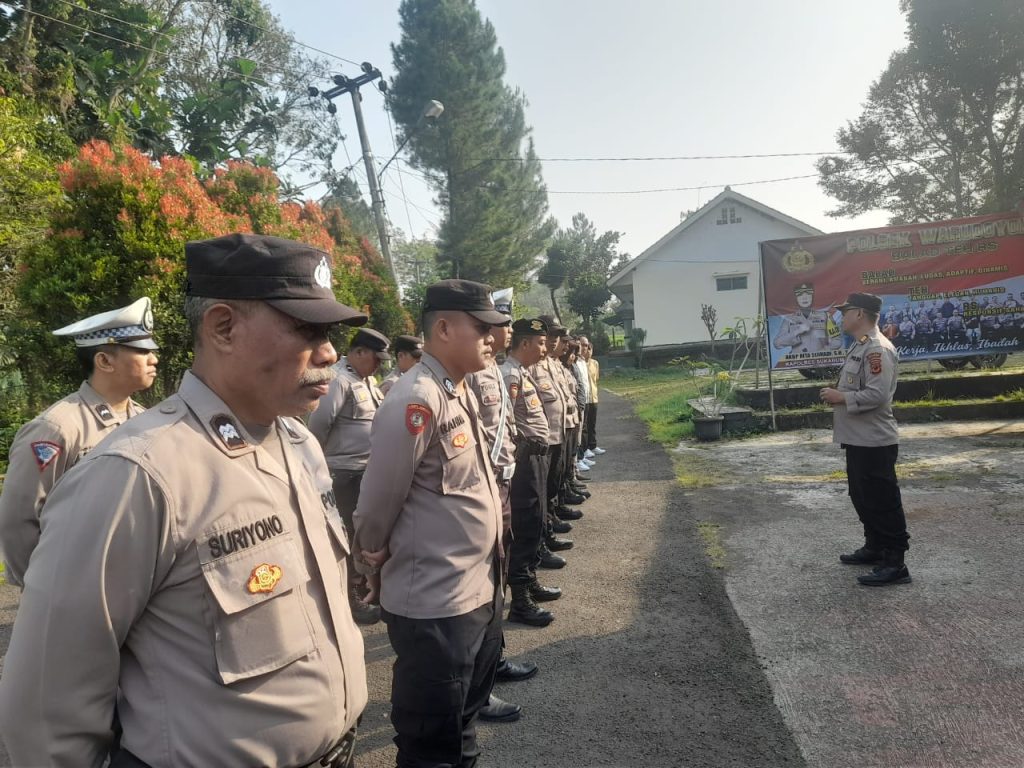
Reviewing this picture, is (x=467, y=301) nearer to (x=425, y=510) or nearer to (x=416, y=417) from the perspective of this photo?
(x=416, y=417)

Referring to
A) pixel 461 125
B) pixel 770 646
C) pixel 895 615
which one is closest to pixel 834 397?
pixel 895 615

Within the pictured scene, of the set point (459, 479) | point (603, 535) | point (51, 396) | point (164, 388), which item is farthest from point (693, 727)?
point (51, 396)

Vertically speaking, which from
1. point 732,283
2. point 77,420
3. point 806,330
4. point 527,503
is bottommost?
point 527,503

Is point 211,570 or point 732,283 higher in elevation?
point 732,283

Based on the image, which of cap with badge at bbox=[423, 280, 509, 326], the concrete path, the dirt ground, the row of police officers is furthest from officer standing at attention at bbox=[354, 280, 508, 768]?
the concrete path

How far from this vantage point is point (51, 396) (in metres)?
7.34

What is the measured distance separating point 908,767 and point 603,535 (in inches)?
145

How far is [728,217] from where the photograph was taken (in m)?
27.6

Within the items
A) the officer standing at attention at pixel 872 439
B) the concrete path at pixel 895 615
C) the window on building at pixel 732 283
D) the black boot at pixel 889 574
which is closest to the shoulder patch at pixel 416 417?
the concrete path at pixel 895 615

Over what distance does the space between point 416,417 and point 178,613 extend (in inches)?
50.4

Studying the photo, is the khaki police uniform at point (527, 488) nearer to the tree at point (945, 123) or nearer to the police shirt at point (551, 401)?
the police shirt at point (551, 401)

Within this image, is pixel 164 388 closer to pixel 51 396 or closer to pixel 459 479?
pixel 51 396

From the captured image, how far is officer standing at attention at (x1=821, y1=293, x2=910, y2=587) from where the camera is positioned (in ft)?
14.6

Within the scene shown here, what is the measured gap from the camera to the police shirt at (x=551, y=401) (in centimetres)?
598
